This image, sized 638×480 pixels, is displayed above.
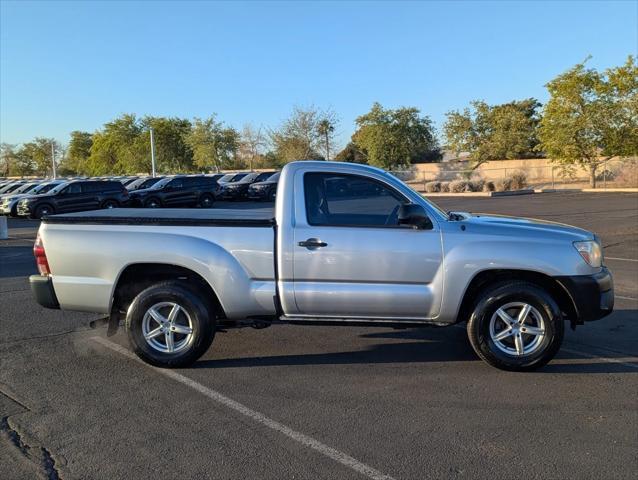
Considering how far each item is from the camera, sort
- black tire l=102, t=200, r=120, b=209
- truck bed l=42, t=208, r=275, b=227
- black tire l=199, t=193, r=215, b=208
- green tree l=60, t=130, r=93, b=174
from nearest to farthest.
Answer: truck bed l=42, t=208, r=275, b=227, black tire l=102, t=200, r=120, b=209, black tire l=199, t=193, r=215, b=208, green tree l=60, t=130, r=93, b=174

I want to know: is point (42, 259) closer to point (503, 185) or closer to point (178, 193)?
point (178, 193)

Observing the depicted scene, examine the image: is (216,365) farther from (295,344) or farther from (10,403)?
(10,403)

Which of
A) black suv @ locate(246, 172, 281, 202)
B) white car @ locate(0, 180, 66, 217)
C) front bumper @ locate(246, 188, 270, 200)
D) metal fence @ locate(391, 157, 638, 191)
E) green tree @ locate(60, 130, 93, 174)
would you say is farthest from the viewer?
green tree @ locate(60, 130, 93, 174)

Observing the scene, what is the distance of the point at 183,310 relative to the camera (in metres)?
5.56

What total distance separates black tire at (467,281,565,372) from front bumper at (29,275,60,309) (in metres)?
3.98

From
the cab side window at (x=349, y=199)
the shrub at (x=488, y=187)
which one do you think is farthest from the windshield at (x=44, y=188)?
the cab side window at (x=349, y=199)

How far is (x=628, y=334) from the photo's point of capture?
6.70 meters

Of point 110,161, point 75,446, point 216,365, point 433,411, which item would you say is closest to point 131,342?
point 216,365

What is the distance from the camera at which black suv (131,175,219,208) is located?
31.9m

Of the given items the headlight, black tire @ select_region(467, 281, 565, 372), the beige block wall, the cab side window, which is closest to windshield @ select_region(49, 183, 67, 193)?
the cab side window

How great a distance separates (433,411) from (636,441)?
4.62ft

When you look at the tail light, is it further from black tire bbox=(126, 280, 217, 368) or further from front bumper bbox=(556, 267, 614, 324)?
front bumper bbox=(556, 267, 614, 324)

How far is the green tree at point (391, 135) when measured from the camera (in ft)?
204

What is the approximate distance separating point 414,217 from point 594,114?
121 feet
